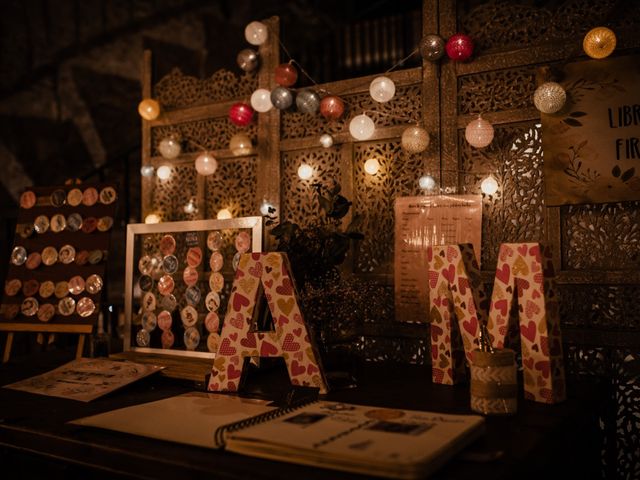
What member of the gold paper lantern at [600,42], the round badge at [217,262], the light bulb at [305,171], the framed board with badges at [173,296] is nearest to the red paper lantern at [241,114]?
the light bulb at [305,171]

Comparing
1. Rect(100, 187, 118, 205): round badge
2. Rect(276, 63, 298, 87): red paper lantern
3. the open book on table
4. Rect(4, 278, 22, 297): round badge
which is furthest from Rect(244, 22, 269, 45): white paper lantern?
the open book on table

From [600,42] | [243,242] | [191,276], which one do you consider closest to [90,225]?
[191,276]

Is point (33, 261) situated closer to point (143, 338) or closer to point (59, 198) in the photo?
point (59, 198)

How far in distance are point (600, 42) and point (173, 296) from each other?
1703mm

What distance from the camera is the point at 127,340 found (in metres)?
2.10

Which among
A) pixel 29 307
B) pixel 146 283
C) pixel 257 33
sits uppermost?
pixel 257 33

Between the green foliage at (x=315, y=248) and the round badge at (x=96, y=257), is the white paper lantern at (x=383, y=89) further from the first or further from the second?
the round badge at (x=96, y=257)

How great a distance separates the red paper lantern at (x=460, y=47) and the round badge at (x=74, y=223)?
167 centimetres

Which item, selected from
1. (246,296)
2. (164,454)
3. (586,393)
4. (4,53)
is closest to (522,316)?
(586,393)

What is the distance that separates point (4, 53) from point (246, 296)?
3254mm

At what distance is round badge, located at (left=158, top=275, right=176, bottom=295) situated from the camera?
81.0 inches

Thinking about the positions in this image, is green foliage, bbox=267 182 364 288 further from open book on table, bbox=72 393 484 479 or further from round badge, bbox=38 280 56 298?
round badge, bbox=38 280 56 298

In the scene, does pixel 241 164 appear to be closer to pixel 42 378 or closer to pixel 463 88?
pixel 463 88

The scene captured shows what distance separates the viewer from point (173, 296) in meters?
2.06
